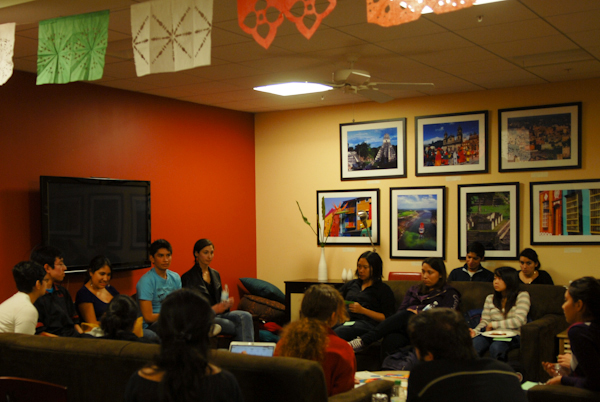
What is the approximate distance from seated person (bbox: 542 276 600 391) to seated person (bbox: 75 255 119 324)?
3.60 metres

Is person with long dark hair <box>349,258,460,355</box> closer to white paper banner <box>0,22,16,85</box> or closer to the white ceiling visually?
the white ceiling

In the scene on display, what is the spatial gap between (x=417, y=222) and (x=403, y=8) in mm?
4809

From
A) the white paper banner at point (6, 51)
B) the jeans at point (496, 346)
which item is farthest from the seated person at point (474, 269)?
the white paper banner at point (6, 51)

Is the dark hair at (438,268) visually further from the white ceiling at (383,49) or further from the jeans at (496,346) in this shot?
the white ceiling at (383,49)

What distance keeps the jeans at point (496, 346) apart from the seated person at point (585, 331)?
1.92 metres

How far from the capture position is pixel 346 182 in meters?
8.07

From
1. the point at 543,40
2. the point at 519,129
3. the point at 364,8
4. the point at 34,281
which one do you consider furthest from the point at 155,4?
the point at 519,129

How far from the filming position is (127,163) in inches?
265

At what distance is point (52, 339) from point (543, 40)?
4281mm

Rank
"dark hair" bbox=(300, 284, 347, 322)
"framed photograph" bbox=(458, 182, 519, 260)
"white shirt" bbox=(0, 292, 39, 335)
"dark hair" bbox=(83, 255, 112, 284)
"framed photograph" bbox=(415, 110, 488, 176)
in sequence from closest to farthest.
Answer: "dark hair" bbox=(300, 284, 347, 322) < "white shirt" bbox=(0, 292, 39, 335) < "dark hair" bbox=(83, 255, 112, 284) < "framed photograph" bbox=(458, 182, 519, 260) < "framed photograph" bbox=(415, 110, 488, 176)

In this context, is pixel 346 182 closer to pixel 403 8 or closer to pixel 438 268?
pixel 438 268

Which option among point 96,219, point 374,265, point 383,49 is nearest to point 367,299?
point 374,265

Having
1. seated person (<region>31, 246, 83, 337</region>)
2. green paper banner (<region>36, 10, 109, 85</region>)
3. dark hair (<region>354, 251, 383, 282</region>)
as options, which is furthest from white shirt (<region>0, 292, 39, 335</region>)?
dark hair (<region>354, 251, 383, 282</region>)

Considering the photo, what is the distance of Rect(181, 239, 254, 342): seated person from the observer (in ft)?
19.4
